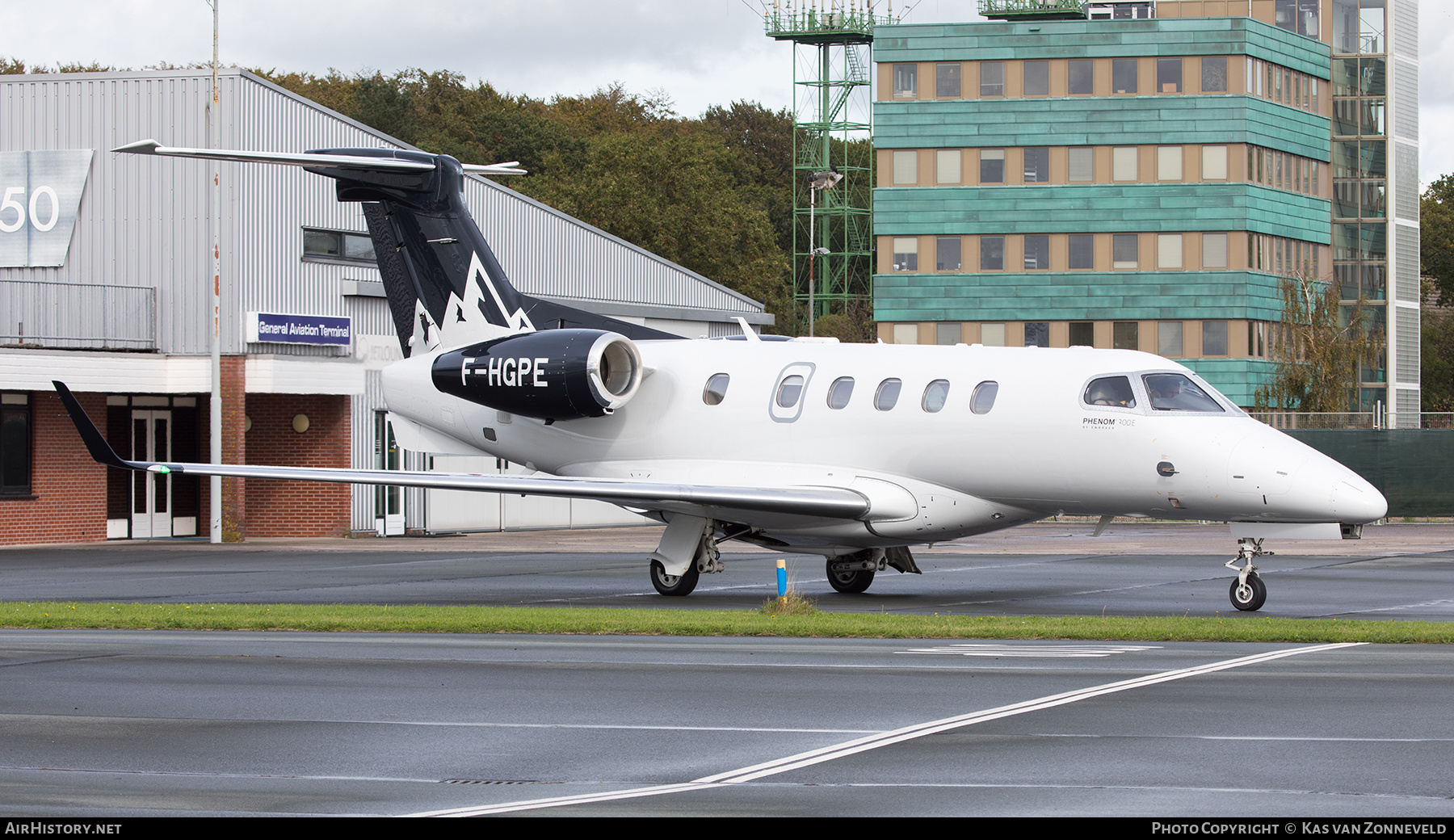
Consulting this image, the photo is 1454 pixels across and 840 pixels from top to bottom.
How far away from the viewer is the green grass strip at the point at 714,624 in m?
15.9

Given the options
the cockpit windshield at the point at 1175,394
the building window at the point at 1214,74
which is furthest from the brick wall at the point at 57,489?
the building window at the point at 1214,74

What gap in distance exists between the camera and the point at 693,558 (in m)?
21.6

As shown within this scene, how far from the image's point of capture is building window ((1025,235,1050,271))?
2717 inches

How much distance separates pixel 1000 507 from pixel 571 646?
6.75m

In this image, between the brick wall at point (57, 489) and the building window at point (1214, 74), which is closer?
the brick wall at point (57, 489)

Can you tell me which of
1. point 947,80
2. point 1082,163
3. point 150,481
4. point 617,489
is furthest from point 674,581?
point 947,80

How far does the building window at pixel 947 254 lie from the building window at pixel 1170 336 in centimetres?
856

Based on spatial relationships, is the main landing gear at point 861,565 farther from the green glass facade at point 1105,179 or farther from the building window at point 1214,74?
the building window at point 1214,74

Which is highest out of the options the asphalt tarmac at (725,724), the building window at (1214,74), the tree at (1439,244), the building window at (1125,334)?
the building window at (1214,74)

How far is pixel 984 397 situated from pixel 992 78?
51420mm

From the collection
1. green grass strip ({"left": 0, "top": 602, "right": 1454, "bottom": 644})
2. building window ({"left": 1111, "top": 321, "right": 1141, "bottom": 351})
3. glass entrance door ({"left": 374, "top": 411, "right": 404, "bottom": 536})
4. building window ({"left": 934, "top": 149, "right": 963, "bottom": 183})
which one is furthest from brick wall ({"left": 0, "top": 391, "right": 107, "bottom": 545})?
building window ({"left": 1111, "top": 321, "right": 1141, "bottom": 351})

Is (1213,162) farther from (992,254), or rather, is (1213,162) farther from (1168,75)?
(992,254)
